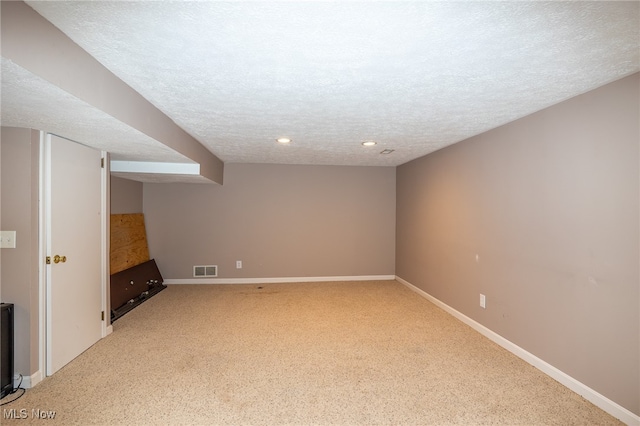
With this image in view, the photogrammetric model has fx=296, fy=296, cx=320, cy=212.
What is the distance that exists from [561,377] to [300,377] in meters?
2.00

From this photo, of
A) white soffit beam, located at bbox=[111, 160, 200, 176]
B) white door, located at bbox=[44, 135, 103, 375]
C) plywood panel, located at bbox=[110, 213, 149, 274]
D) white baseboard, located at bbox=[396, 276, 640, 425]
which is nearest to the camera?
white baseboard, located at bbox=[396, 276, 640, 425]

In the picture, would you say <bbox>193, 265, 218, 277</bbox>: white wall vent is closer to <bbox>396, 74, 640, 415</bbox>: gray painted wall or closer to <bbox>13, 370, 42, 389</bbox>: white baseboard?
<bbox>13, 370, 42, 389</bbox>: white baseboard

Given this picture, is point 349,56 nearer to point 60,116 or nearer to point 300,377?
point 60,116

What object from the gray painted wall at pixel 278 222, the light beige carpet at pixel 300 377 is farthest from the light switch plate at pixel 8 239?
the gray painted wall at pixel 278 222

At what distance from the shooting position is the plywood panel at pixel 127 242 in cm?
423

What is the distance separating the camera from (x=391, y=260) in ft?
18.4

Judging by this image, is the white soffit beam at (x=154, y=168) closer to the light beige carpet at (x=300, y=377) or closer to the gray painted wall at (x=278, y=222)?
the gray painted wall at (x=278, y=222)

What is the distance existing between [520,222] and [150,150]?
139 inches

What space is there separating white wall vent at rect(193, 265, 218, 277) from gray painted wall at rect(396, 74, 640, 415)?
3898 millimetres

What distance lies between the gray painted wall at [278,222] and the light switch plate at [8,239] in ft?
10.1

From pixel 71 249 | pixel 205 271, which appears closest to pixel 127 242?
pixel 205 271

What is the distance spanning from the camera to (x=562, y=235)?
2271 millimetres

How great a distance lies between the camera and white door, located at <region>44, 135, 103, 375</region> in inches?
91.9

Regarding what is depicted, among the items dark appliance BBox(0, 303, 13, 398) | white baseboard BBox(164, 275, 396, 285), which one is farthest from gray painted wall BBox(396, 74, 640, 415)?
dark appliance BBox(0, 303, 13, 398)
